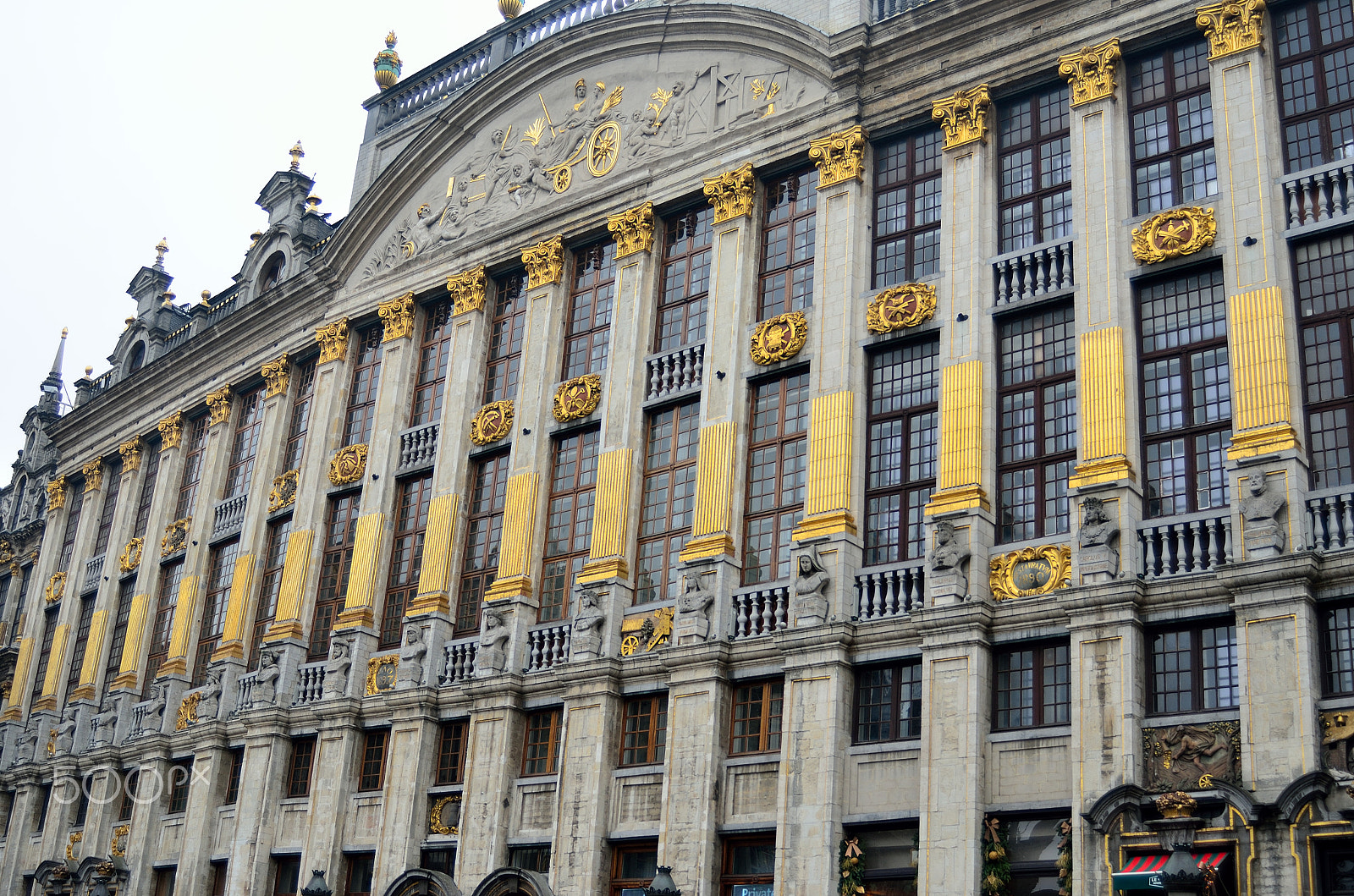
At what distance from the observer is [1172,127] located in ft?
80.1

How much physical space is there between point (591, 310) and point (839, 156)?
6755 millimetres

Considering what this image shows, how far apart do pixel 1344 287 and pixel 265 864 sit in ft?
79.5

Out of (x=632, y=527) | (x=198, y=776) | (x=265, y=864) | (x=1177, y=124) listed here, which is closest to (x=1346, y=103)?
(x=1177, y=124)

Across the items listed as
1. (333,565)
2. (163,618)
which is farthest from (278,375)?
(163,618)

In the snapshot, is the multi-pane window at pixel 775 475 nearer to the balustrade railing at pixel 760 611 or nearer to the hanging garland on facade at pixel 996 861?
the balustrade railing at pixel 760 611

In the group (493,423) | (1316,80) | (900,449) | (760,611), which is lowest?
(760,611)

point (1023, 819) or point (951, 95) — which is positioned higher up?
point (951, 95)

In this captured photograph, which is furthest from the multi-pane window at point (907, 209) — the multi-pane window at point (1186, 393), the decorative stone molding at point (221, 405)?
the decorative stone molding at point (221, 405)

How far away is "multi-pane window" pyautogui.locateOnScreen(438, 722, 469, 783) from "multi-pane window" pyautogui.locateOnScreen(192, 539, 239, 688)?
1007 cm

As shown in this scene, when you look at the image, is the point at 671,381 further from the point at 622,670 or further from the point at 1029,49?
the point at 1029,49

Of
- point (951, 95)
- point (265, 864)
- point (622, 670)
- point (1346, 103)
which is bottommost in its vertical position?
point (265, 864)

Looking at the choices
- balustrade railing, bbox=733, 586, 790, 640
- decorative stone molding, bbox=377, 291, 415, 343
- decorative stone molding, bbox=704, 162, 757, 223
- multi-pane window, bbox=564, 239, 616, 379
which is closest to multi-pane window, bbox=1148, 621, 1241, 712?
balustrade railing, bbox=733, 586, 790, 640

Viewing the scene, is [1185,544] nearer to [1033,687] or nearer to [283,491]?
[1033,687]

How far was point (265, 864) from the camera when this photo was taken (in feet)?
106
